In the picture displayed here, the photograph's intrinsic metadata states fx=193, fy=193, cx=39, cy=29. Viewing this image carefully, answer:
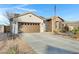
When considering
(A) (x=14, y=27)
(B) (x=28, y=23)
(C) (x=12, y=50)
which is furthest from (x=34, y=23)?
(C) (x=12, y=50)

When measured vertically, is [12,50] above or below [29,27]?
below

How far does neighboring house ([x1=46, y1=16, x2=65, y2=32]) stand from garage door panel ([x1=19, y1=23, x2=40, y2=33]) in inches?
6.4

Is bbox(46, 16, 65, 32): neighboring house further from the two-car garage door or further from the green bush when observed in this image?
the green bush

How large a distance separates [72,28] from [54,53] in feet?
1.55

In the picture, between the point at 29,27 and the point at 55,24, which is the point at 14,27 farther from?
the point at 55,24

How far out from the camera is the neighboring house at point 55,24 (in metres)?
2.97

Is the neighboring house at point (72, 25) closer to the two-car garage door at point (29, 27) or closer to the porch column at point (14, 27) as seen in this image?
the two-car garage door at point (29, 27)

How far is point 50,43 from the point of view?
2.97 metres

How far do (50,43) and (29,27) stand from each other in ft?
1.37

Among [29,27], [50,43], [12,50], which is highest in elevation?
[29,27]

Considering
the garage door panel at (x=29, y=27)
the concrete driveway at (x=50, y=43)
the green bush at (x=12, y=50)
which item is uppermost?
the garage door panel at (x=29, y=27)

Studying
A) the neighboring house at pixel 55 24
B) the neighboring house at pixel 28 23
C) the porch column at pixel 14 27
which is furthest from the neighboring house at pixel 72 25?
the porch column at pixel 14 27

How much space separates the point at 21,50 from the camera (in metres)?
2.92

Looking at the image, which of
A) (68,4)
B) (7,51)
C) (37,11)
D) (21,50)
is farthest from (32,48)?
(68,4)
